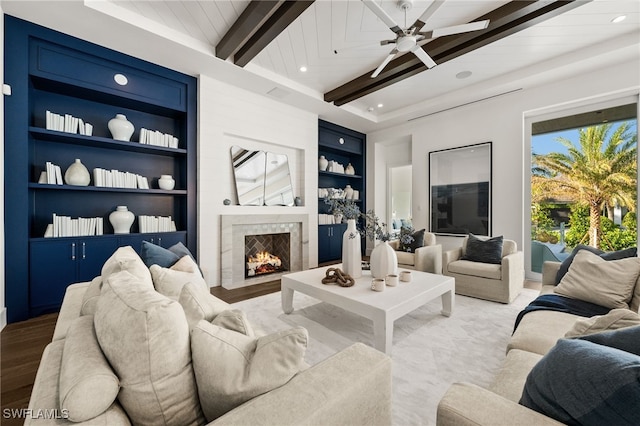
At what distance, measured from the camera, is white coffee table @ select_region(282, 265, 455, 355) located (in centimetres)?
194

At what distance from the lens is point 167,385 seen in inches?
29.4

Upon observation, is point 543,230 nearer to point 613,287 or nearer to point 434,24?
point 613,287

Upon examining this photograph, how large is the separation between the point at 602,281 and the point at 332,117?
4.56 meters

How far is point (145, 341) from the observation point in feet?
2.44

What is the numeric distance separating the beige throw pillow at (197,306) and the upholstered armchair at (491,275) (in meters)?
3.11

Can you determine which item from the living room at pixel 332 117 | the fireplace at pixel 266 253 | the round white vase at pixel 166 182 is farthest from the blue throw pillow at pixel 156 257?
the fireplace at pixel 266 253

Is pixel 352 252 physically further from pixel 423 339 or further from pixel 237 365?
pixel 237 365

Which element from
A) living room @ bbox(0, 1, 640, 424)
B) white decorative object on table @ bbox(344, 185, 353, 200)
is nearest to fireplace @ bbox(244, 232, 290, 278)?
living room @ bbox(0, 1, 640, 424)

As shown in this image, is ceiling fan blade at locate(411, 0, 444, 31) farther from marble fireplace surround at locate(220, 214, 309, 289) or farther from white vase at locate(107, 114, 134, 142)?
white vase at locate(107, 114, 134, 142)

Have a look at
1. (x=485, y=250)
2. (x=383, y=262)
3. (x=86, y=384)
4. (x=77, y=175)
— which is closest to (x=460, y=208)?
(x=485, y=250)

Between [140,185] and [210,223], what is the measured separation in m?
0.97

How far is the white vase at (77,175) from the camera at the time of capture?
2.96m

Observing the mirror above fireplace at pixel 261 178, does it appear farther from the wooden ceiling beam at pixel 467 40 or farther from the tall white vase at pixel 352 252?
the tall white vase at pixel 352 252

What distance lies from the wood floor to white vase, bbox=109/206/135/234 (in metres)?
1.03
